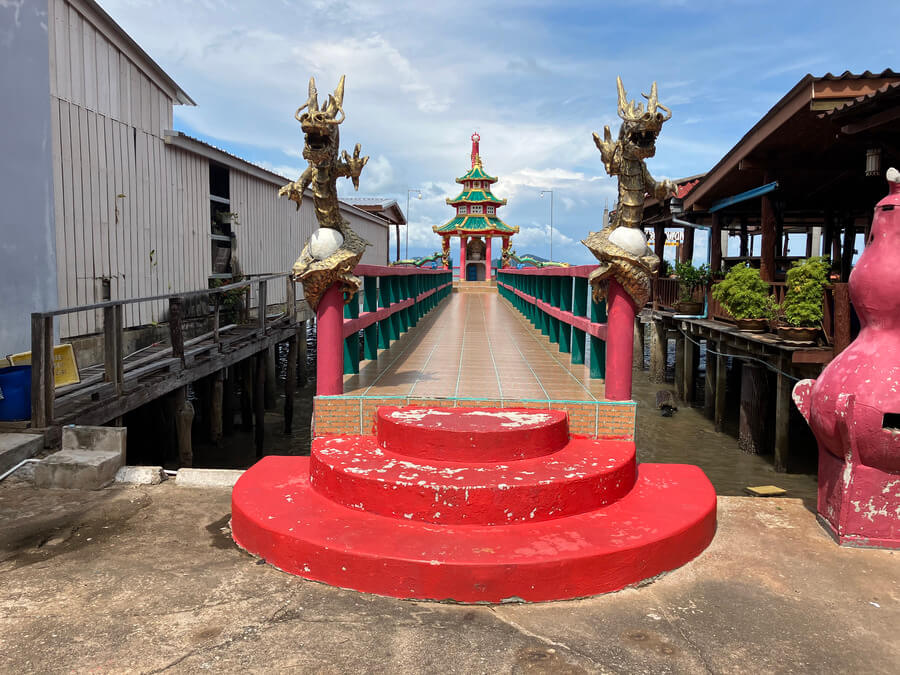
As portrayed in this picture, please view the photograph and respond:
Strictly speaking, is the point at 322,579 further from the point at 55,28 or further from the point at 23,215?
the point at 55,28

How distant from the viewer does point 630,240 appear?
5.42 metres

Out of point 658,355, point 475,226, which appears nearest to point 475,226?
point 475,226

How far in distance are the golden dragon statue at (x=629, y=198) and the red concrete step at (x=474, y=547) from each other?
6.24 ft

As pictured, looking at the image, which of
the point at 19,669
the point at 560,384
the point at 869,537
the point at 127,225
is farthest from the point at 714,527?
the point at 127,225

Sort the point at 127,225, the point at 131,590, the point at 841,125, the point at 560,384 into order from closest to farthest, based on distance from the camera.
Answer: the point at 131,590 < the point at 560,384 < the point at 841,125 < the point at 127,225

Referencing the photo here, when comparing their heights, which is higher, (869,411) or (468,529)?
(869,411)

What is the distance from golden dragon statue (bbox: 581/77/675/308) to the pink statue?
153 centimetres

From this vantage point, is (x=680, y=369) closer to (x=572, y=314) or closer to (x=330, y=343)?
(x=572, y=314)

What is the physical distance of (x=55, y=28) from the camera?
389 inches

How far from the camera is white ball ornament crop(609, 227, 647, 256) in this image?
5387 millimetres

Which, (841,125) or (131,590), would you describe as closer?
(131,590)

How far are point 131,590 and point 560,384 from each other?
12.8 feet

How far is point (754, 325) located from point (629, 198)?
6.16m

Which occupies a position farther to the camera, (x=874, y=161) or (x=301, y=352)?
(x=301, y=352)
